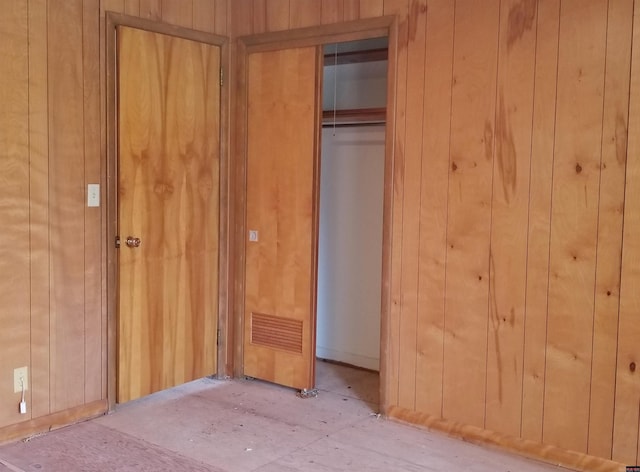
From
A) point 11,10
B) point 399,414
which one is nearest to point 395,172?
point 399,414

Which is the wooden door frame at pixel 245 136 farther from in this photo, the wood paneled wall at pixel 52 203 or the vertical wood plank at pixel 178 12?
the wood paneled wall at pixel 52 203

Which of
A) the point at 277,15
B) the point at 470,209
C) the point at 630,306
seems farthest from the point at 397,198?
the point at 277,15

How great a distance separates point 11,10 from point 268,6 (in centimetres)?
153

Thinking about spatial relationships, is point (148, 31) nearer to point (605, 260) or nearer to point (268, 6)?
point (268, 6)

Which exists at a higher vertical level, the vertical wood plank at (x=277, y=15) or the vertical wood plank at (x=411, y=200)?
the vertical wood plank at (x=277, y=15)

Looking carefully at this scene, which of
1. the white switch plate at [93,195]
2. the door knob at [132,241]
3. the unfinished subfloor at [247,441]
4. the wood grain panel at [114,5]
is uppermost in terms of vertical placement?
the wood grain panel at [114,5]

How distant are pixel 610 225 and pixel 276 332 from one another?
6.91ft

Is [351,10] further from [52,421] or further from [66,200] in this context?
[52,421]

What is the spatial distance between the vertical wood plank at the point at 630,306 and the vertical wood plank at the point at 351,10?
1449 millimetres

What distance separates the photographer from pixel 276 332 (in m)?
4.16

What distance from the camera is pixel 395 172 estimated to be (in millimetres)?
3545

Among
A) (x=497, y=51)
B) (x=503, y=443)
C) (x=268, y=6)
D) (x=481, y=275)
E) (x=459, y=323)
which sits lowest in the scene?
(x=503, y=443)

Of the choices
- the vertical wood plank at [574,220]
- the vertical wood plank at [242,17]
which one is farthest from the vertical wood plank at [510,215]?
the vertical wood plank at [242,17]

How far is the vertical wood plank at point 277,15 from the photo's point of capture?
156 inches
